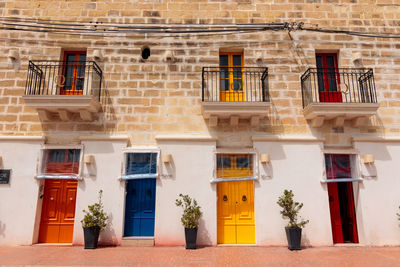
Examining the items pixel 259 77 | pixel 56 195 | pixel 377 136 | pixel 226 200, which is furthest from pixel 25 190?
pixel 377 136

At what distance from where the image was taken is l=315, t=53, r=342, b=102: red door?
7.28 metres

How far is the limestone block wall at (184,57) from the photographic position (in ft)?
23.0

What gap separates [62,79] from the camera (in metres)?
7.29

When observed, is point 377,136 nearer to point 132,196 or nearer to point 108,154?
point 132,196

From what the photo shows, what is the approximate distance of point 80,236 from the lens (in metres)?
6.40

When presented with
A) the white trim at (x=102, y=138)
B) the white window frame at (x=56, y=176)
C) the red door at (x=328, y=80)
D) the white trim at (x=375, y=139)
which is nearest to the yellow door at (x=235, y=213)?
the white trim at (x=102, y=138)

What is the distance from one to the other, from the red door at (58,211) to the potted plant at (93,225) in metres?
0.74

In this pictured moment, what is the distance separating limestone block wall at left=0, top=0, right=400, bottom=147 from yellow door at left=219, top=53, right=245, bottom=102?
32cm

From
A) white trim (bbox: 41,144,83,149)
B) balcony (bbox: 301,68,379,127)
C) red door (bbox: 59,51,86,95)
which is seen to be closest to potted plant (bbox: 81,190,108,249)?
white trim (bbox: 41,144,83,149)

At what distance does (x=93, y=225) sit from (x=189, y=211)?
2.27m

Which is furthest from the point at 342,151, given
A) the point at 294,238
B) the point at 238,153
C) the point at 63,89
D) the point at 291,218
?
the point at 63,89

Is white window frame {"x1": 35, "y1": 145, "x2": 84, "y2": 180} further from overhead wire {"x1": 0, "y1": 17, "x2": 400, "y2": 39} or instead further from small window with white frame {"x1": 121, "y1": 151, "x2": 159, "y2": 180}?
overhead wire {"x1": 0, "y1": 17, "x2": 400, "y2": 39}

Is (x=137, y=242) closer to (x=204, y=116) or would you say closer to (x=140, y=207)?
(x=140, y=207)

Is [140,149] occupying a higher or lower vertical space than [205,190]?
→ higher
